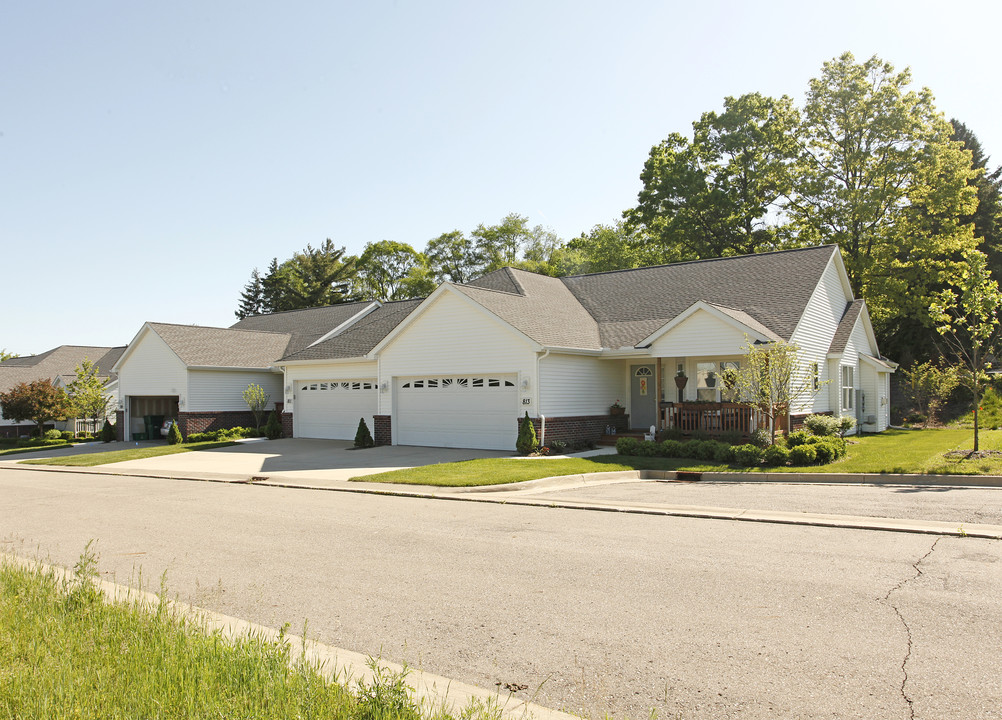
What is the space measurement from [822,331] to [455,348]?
491 inches

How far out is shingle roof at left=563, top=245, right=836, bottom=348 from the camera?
23.9m

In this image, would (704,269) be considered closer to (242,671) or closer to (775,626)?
(775,626)

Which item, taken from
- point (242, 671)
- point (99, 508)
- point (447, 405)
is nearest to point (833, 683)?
point (242, 671)

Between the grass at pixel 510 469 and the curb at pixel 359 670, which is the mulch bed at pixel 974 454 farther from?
the curb at pixel 359 670

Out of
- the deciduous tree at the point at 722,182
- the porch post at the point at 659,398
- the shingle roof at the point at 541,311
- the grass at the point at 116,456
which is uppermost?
the deciduous tree at the point at 722,182

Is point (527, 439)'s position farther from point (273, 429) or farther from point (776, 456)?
point (273, 429)

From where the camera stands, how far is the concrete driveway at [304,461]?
19.7 metres

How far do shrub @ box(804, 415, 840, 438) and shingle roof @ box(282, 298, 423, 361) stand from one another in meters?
16.0

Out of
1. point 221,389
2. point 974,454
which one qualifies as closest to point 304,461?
point 221,389

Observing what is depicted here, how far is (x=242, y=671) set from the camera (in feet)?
15.5

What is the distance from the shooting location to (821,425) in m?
21.6

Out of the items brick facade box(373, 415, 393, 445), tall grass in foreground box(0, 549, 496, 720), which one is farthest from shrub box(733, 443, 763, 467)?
tall grass in foreground box(0, 549, 496, 720)

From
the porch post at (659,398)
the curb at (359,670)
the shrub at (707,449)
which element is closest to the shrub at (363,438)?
the porch post at (659,398)

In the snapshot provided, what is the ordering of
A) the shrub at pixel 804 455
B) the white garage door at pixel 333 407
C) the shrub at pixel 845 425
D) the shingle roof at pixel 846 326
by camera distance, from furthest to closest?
1. the white garage door at pixel 333 407
2. the shingle roof at pixel 846 326
3. the shrub at pixel 845 425
4. the shrub at pixel 804 455
